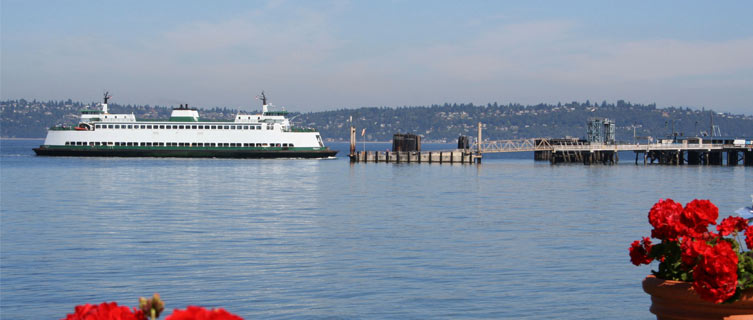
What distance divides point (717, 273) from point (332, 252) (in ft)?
58.9

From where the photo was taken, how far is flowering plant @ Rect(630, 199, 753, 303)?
834 centimetres

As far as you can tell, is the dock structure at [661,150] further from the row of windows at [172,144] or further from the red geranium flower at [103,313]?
the red geranium flower at [103,313]

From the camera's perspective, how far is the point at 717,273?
831 centimetres

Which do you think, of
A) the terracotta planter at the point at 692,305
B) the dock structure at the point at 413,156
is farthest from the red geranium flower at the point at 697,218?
the dock structure at the point at 413,156

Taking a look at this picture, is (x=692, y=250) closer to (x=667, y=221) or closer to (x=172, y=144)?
(x=667, y=221)

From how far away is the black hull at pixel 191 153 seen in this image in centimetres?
11119

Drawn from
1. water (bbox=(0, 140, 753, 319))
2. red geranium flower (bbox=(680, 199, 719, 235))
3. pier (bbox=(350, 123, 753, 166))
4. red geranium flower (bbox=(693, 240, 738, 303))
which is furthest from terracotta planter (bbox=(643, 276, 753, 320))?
pier (bbox=(350, 123, 753, 166))

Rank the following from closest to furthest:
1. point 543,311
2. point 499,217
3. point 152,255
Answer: point 543,311
point 152,255
point 499,217

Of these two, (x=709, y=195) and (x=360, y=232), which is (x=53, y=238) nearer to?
(x=360, y=232)

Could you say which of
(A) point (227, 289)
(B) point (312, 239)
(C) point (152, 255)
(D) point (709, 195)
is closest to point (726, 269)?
(A) point (227, 289)

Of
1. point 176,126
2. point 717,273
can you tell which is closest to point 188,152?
point 176,126

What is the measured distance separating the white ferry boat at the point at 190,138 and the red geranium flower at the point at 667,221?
103 meters

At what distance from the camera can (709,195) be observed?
5391 centimetres

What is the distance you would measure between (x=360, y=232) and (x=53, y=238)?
10.7 metres
